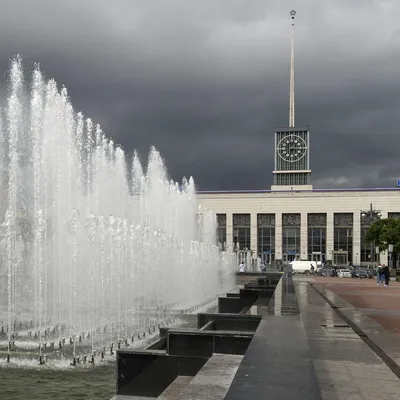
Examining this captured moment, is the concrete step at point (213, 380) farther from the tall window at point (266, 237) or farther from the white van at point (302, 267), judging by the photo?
the tall window at point (266, 237)

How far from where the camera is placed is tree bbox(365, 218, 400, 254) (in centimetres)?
4853

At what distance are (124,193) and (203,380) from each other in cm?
2223

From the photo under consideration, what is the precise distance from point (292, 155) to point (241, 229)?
1181 inches

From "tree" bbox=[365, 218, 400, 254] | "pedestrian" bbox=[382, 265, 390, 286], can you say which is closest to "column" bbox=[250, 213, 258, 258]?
"tree" bbox=[365, 218, 400, 254]

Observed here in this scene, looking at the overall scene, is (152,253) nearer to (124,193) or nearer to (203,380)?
(124,193)

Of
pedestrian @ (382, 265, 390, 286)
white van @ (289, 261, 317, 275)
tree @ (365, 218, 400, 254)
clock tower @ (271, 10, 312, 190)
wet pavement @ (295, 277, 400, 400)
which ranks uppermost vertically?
clock tower @ (271, 10, 312, 190)

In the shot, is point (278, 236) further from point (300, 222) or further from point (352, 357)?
point (352, 357)

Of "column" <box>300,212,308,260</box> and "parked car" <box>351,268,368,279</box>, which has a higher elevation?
"column" <box>300,212,308,260</box>

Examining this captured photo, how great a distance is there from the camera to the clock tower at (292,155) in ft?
330

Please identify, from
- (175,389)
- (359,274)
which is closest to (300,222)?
(359,274)

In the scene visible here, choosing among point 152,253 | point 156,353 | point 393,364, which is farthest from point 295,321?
point 152,253

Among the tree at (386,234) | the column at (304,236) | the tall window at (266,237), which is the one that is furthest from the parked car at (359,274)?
the tall window at (266,237)

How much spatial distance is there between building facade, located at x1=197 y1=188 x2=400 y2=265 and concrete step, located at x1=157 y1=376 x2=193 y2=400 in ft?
222

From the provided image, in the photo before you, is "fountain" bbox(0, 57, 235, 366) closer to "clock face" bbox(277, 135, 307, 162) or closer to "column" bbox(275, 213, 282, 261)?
"column" bbox(275, 213, 282, 261)
